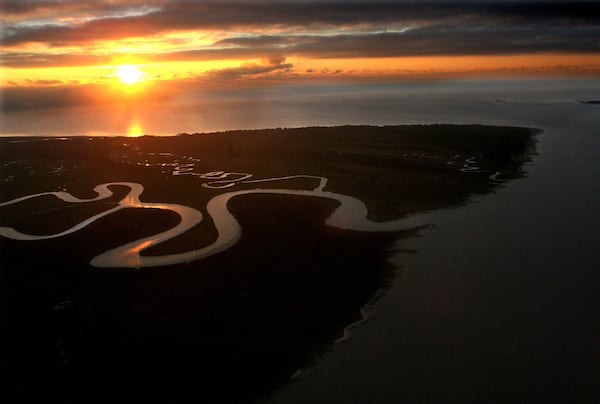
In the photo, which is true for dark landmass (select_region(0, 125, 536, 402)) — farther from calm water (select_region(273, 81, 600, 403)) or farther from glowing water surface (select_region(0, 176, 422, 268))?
calm water (select_region(273, 81, 600, 403))

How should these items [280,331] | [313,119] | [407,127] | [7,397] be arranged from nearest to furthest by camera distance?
[7,397]
[280,331]
[407,127]
[313,119]

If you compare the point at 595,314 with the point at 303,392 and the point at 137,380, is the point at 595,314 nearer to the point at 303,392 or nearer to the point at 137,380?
the point at 303,392

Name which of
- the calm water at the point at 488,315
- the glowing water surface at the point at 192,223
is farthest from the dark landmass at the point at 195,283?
the calm water at the point at 488,315

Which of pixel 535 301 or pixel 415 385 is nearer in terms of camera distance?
pixel 415 385

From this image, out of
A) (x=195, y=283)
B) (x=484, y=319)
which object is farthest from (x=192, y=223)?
(x=484, y=319)

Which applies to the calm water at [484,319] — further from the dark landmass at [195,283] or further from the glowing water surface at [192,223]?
the glowing water surface at [192,223]

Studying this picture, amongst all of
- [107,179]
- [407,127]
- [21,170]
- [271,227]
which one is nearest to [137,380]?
[271,227]

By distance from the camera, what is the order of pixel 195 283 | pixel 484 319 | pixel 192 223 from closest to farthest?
pixel 484 319 < pixel 195 283 < pixel 192 223

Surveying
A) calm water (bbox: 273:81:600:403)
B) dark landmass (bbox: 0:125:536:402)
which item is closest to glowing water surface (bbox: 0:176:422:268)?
dark landmass (bbox: 0:125:536:402)

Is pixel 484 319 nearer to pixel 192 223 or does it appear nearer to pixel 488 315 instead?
pixel 488 315
